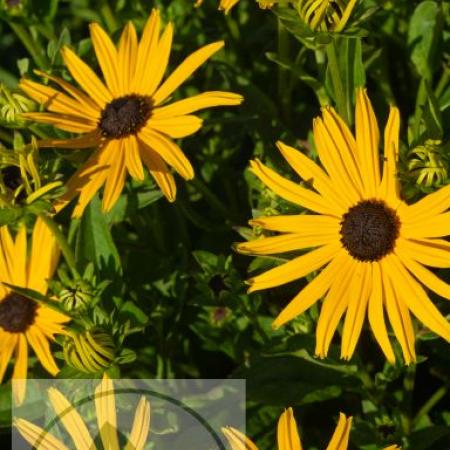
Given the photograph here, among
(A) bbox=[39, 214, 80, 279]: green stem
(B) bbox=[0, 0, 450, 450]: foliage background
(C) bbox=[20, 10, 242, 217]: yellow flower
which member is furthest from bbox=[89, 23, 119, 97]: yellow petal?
(A) bbox=[39, 214, 80, 279]: green stem

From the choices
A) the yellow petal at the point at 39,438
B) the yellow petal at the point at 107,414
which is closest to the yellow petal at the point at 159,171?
the yellow petal at the point at 107,414

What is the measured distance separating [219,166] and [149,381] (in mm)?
503

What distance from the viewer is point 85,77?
176 cm

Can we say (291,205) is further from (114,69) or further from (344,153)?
(114,69)

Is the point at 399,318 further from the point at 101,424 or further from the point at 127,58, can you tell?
the point at 127,58

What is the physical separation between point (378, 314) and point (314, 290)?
0.33 feet

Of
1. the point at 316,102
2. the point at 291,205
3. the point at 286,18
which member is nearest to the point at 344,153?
the point at 291,205

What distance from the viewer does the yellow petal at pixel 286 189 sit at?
4.69 feet

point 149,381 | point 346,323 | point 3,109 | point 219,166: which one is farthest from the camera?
point 219,166

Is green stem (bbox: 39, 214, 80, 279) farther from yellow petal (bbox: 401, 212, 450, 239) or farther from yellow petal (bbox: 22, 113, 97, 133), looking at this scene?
yellow petal (bbox: 401, 212, 450, 239)

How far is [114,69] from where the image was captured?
1.77m

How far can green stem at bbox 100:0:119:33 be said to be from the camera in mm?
1975

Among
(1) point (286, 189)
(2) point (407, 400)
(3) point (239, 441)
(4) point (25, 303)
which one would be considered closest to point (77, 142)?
(4) point (25, 303)

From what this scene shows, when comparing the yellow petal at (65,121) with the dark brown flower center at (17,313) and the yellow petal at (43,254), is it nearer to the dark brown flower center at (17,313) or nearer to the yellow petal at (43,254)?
the yellow petal at (43,254)
